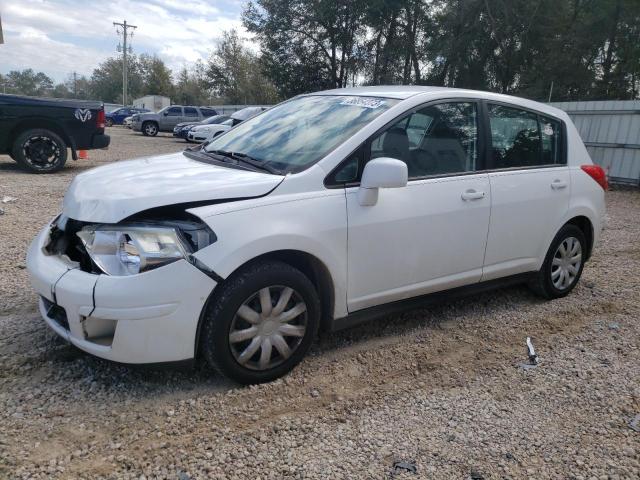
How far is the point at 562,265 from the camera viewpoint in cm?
451

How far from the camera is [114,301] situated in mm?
2496

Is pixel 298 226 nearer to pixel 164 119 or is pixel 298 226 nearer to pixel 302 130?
pixel 302 130

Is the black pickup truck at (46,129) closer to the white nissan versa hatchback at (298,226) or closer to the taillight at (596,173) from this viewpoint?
the white nissan versa hatchback at (298,226)

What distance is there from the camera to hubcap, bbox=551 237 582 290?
445cm

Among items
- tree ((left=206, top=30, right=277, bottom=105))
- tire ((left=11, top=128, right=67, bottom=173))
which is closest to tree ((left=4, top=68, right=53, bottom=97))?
tree ((left=206, top=30, right=277, bottom=105))

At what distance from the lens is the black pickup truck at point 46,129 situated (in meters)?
9.23

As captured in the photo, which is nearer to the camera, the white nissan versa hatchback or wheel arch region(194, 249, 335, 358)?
the white nissan versa hatchback

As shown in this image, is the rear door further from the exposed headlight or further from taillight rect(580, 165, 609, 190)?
the exposed headlight

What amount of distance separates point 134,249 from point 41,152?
339 inches

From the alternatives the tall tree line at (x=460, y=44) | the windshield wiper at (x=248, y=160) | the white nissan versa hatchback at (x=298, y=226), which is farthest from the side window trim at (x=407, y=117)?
→ the tall tree line at (x=460, y=44)

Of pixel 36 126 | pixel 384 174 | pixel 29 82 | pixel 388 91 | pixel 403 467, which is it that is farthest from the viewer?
pixel 29 82

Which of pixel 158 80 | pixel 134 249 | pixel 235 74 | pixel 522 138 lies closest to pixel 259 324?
pixel 134 249

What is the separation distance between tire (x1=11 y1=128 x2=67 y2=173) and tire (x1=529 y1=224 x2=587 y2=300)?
8.95 meters

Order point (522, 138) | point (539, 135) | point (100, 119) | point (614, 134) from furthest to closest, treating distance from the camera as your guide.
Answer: point (614, 134), point (100, 119), point (539, 135), point (522, 138)
